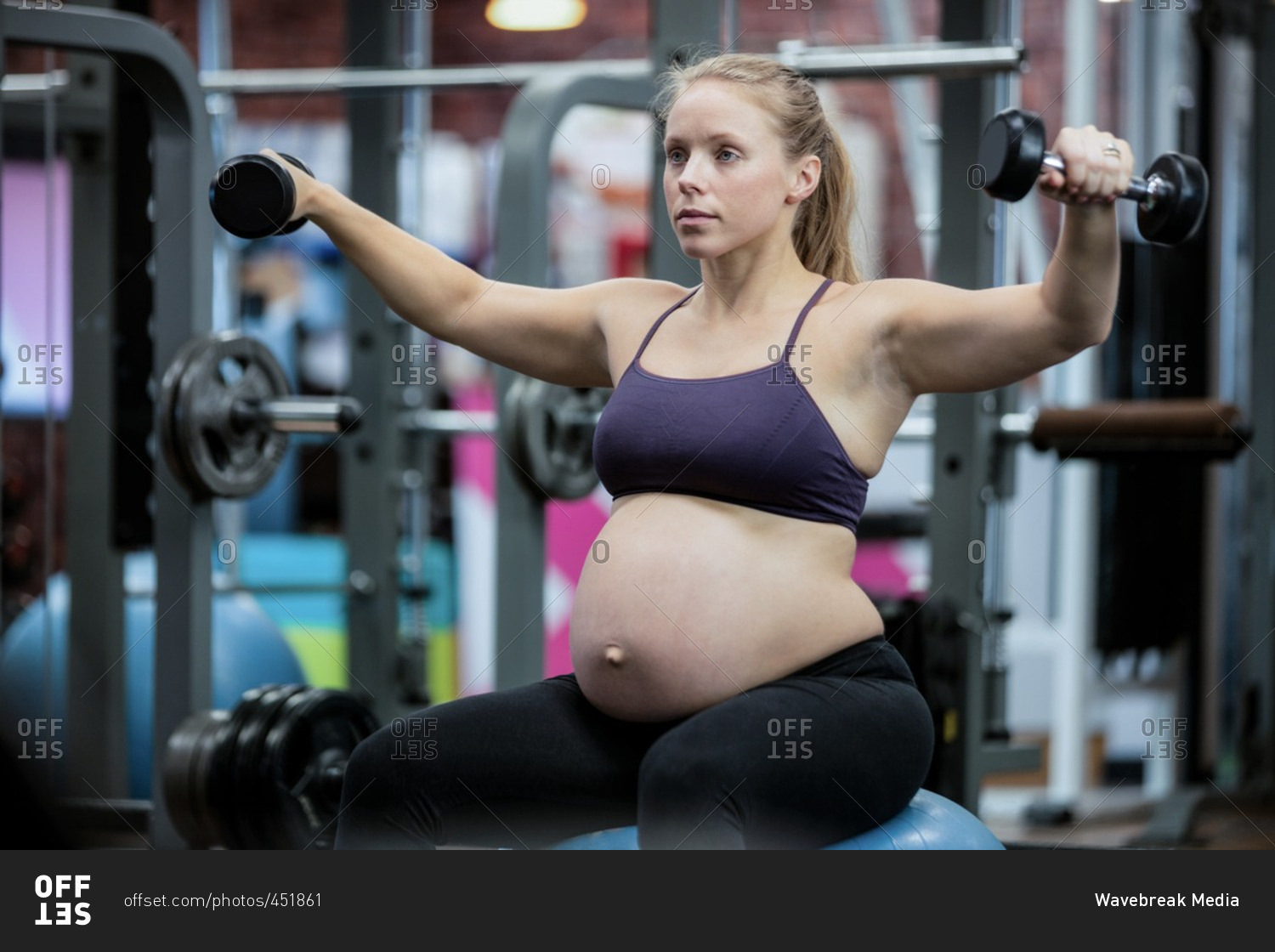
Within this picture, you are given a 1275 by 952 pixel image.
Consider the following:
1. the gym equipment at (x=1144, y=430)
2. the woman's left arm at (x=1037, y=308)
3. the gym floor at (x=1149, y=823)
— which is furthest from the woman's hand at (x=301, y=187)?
the gym floor at (x=1149, y=823)

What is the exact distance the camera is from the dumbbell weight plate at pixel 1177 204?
4.69 ft

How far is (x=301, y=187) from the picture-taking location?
1.63m

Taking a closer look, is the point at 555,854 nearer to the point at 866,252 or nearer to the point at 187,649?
the point at 866,252

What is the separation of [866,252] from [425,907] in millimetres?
900

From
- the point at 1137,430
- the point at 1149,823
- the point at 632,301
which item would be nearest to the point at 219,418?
the point at 632,301

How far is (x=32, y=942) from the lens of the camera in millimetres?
1486

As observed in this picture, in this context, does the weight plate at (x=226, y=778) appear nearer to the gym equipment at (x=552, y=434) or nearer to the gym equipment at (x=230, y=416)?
the gym equipment at (x=230, y=416)

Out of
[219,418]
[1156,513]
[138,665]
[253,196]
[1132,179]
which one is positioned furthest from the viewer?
[1156,513]

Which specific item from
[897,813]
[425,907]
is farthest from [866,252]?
[425,907]

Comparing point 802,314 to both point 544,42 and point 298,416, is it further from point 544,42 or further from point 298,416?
point 544,42

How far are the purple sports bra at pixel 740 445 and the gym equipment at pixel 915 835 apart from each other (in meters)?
0.32

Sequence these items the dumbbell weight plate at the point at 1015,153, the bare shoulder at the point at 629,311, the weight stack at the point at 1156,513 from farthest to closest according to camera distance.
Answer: the weight stack at the point at 1156,513 → the bare shoulder at the point at 629,311 → the dumbbell weight plate at the point at 1015,153

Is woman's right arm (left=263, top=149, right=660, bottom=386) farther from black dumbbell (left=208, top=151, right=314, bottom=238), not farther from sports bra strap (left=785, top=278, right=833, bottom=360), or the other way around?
sports bra strap (left=785, top=278, right=833, bottom=360)

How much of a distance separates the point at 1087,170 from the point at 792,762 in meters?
0.60
